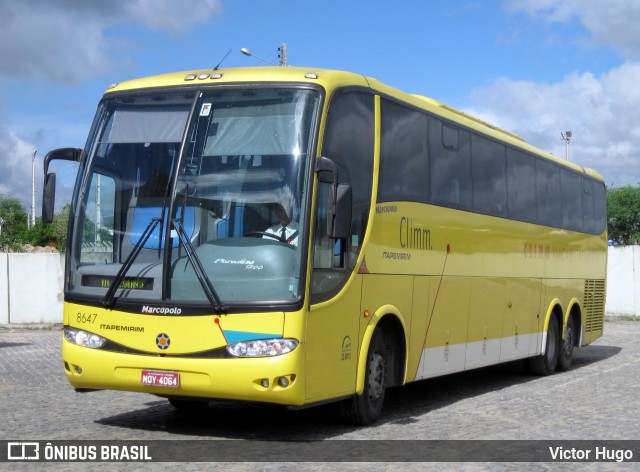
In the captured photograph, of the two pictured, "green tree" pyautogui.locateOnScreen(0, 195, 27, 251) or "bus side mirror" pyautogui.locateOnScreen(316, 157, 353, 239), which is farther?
"green tree" pyautogui.locateOnScreen(0, 195, 27, 251)

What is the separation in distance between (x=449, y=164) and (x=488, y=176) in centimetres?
185

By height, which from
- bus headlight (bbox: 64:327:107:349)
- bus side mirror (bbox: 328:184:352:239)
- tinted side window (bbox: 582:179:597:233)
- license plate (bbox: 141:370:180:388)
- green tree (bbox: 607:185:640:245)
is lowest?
license plate (bbox: 141:370:180:388)

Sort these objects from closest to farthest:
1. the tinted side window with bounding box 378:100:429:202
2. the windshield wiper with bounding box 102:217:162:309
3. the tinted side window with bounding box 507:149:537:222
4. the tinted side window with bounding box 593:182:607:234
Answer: the windshield wiper with bounding box 102:217:162:309 → the tinted side window with bounding box 378:100:429:202 → the tinted side window with bounding box 507:149:537:222 → the tinted side window with bounding box 593:182:607:234

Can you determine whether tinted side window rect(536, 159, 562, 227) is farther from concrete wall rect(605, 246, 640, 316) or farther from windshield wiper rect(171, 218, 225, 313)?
concrete wall rect(605, 246, 640, 316)

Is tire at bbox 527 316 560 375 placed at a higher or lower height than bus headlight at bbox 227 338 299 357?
lower

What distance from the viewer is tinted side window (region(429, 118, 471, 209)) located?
13.4 metres

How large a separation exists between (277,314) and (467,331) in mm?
5526

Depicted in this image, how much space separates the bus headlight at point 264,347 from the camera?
9469 mm

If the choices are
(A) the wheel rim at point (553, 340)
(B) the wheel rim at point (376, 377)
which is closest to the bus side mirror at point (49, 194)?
(B) the wheel rim at point (376, 377)

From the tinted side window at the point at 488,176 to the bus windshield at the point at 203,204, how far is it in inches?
212

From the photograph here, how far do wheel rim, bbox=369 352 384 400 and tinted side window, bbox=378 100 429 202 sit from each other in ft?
5.78

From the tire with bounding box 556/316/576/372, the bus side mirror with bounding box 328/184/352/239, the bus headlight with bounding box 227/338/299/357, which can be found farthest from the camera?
the tire with bounding box 556/316/576/372

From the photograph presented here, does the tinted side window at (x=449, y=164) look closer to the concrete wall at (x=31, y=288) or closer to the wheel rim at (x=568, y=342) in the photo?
the wheel rim at (x=568, y=342)

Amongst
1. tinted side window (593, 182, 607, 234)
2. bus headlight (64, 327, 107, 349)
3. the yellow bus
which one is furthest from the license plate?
tinted side window (593, 182, 607, 234)
